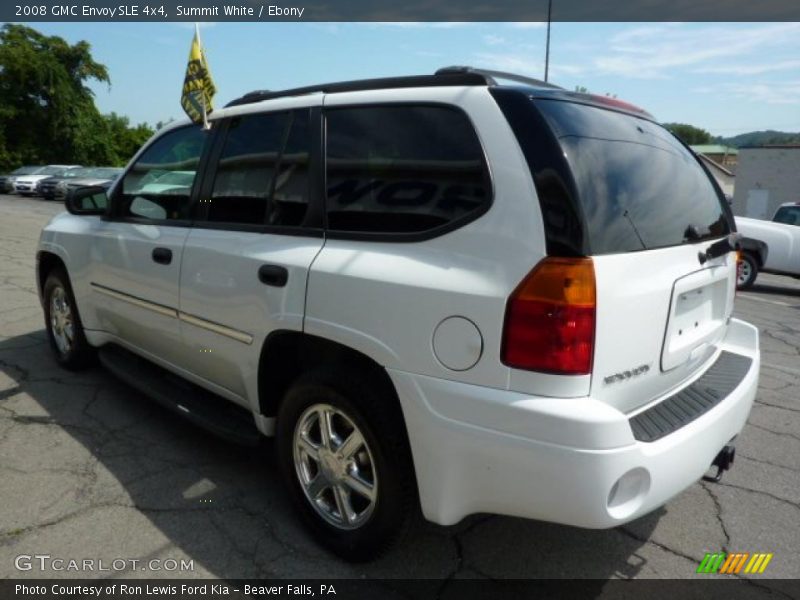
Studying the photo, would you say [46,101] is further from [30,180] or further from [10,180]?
[30,180]

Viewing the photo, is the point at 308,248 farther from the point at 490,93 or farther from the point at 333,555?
the point at 333,555

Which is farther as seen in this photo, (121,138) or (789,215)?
(121,138)

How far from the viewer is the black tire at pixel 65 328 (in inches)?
170

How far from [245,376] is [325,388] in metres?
0.63

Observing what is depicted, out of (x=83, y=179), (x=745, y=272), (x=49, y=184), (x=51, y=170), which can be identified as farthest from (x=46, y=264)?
(x=51, y=170)

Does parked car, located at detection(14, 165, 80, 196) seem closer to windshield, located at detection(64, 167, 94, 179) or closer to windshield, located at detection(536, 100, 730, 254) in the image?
windshield, located at detection(64, 167, 94, 179)

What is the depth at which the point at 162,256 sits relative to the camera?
3.21 metres

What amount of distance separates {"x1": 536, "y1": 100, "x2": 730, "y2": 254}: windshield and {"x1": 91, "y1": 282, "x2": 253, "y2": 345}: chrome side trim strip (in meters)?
1.55

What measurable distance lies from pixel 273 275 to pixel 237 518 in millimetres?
1118

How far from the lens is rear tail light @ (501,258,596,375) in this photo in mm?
1859

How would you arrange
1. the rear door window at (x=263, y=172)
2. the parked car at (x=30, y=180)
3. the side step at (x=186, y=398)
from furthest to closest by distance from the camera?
the parked car at (x=30, y=180), the side step at (x=186, y=398), the rear door window at (x=263, y=172)

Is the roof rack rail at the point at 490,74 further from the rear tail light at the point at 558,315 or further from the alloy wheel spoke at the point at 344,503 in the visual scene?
the alloy wheel spoke at the point at 344,503

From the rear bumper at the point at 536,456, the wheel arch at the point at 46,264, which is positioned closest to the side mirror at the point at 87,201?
the wheel arch at the point at 46,264

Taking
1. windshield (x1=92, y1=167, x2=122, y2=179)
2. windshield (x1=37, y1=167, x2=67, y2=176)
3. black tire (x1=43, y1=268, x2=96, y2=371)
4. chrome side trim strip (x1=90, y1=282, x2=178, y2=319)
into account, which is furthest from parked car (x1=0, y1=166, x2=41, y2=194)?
chrome side trim strip (x1=90, y1=282, x2=178, y2=319)
